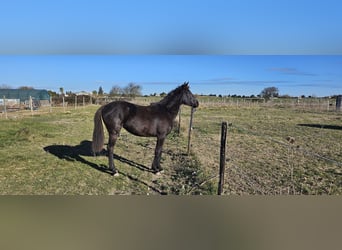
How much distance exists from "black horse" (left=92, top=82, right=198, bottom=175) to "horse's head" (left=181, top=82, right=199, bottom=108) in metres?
0.10

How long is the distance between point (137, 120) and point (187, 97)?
0.58m

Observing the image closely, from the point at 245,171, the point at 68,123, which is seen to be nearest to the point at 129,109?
the point at 68,123

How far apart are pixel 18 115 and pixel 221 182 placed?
166cm

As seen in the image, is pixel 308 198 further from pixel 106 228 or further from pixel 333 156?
pixel 333 156

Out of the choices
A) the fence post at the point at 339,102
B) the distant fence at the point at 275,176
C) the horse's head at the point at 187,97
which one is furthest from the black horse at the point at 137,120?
the fence post at the point at 339,102

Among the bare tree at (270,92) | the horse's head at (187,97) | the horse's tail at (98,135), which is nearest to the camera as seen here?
the bare tree at (270,92)

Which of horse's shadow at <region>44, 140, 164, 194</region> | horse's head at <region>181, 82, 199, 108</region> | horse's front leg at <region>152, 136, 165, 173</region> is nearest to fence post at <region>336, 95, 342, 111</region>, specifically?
horse's head at <region>181, 82, 199, 108</region>

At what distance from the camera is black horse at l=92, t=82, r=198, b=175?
1786 mm

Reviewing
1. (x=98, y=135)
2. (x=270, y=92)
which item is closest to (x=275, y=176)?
(x=270, y=92)

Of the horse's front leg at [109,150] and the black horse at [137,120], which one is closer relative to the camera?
the black horse at [137,120]

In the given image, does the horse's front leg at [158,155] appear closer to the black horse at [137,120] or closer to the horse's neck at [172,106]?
the black horse at [137,120]

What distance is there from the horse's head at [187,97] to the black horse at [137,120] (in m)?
0.10

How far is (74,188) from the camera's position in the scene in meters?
1.79

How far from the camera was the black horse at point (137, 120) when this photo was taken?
1.79m
